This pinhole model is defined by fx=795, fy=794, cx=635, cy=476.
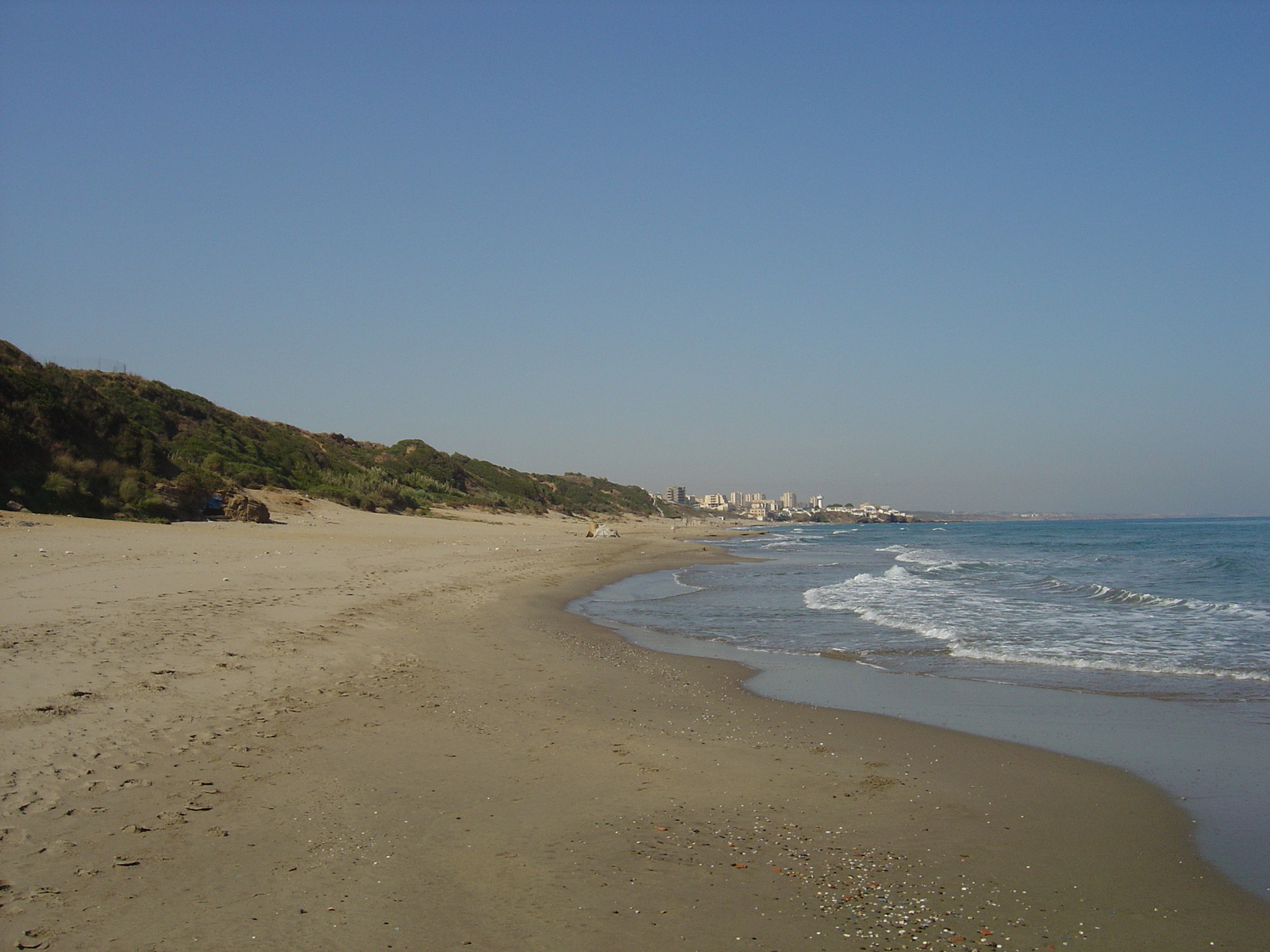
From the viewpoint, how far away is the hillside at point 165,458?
1956 cm

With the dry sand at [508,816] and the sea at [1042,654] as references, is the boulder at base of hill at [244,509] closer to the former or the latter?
the sea at [1042,654]

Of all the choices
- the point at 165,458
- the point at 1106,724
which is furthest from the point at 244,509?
the point at 1106,724

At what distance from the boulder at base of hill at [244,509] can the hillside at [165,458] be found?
31.3 inches

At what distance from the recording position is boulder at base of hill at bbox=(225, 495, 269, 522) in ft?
77.2

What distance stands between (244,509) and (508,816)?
72.1 ft

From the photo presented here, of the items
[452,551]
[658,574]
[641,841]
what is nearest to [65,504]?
[452,551]

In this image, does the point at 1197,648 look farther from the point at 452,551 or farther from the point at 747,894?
the point at 452,551

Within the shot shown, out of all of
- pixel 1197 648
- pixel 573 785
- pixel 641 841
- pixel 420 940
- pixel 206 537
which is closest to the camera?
pixel 420 940

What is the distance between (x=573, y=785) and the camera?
5250mm

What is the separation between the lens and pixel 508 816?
4.64m

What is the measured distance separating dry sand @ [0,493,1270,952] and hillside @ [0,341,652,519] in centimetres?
1249

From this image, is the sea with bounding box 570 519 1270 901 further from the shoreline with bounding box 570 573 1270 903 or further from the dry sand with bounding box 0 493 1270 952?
the dry sand with bounding box 0 493 1270 952

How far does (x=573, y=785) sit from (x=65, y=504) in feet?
62.3

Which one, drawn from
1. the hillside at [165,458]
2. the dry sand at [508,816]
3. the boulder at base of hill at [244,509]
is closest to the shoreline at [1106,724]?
the dry sand at [508,816]
